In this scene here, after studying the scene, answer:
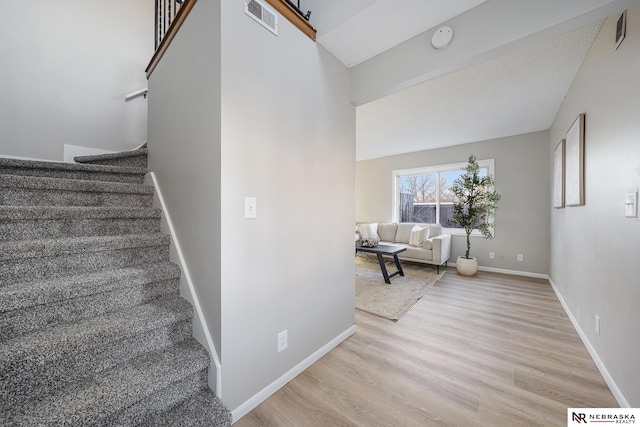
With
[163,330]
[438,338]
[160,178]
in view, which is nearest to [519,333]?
[438,338]

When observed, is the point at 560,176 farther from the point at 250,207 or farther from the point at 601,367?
the point at 250,207

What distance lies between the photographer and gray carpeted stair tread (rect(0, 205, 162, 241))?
139 cm

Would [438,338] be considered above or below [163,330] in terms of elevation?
below

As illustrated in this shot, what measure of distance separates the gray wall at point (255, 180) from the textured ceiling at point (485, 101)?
53.8 inches

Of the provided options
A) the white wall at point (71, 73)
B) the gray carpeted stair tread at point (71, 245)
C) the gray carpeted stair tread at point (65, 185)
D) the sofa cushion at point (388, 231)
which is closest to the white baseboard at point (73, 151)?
the white wall at point (71, 73)

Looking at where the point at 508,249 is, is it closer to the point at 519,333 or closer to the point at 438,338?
the point at 519,333

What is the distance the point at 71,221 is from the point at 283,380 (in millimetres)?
1757

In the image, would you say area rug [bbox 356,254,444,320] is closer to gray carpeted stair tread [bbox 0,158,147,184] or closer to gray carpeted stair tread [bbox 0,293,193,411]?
gray carpeted stair tread [bbox 0,293,193,411]

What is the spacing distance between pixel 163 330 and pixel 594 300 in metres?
3.07

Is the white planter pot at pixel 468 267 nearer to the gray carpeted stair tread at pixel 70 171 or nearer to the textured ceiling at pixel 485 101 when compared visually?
the textured ceiling at pixel 485 101

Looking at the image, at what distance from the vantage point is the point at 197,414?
3.90ft

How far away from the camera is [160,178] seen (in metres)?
2.01

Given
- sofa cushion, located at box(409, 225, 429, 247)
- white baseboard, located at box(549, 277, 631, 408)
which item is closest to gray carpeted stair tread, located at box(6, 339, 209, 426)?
white baseboard, located at box(549, 277, 631, 408)

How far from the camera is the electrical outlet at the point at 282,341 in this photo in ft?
5.12
